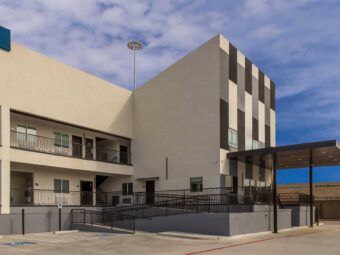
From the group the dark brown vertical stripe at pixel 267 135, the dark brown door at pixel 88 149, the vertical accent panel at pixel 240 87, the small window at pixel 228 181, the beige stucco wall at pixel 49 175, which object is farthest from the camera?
the dark brown vertical stripe at pixel 267 135

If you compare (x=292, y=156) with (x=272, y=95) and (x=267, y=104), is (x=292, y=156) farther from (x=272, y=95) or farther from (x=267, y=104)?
(x=272, y=95)

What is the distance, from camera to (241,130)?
3266 cm

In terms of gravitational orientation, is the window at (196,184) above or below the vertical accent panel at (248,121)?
below

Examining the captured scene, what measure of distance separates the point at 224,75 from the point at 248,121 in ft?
17.3

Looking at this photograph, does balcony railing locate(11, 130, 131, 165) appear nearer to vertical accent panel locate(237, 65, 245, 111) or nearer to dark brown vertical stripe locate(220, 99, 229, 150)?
dark brown vertical stripe locate(220, 99, 229, 150)

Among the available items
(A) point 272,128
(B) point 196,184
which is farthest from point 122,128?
(A) point 272,128

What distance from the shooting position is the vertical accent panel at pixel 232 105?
102 ft

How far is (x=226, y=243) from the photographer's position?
19.8m

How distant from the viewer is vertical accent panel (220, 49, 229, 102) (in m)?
30.1

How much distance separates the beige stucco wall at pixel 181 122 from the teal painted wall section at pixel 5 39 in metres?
12.0

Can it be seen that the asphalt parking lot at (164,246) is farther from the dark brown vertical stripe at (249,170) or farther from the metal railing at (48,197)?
the dark brown vertical stripe at (249,170)

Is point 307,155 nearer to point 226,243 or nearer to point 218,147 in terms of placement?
point 218,147

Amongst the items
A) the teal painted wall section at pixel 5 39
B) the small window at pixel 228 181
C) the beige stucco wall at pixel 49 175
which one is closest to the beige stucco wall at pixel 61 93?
the teal painted wall section at pixel 5 39

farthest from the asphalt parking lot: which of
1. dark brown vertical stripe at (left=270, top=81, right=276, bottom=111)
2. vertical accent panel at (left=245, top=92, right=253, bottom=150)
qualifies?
dark brown vertical stripe at (left=270, top=81, right=276, bottom=111)
